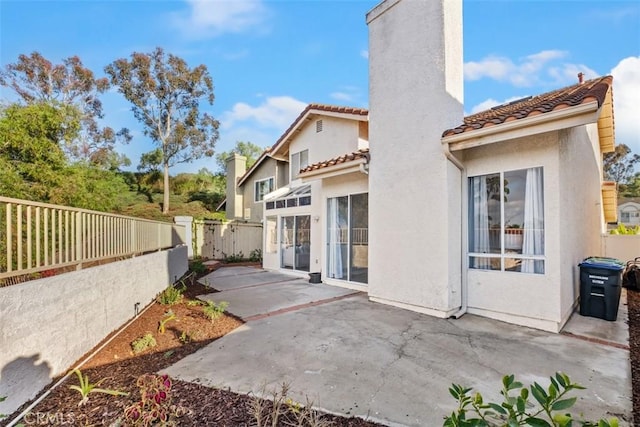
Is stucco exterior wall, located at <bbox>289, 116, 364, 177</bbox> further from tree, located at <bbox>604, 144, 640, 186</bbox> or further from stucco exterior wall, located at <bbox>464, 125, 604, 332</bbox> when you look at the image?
tree, located at <bbox>604, 144, 640, 186</bbox>

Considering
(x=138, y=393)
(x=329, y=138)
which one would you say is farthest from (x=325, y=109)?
(x=138, y=393)

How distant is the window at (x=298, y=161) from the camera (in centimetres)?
1675

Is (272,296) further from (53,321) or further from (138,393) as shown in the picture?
(53,321)

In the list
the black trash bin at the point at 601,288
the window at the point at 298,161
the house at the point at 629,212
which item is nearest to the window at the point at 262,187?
the window at the point at 298,161

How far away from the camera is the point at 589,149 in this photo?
10.2 m

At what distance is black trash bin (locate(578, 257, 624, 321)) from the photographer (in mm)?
7285

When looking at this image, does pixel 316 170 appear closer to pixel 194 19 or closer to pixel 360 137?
pixel 360 137

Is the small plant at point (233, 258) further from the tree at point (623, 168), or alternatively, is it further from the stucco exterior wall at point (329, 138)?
the tree at point (623, 168)

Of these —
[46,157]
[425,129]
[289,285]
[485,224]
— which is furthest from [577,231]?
[46,157]

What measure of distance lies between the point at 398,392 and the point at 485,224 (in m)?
5.30

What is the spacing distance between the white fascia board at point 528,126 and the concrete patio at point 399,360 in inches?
167

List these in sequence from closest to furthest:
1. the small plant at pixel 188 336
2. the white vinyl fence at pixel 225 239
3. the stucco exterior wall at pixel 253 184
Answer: the small plant at pixel 188 336 → the white vinyl fence at pixel 225 239 → the stucco exterior wall at pixel 253 184

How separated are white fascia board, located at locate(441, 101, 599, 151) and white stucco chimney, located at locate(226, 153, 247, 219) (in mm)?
22319

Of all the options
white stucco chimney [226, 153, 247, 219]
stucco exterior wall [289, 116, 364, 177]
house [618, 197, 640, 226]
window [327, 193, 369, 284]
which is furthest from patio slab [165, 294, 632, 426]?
house [618, 197, 640, 226]
